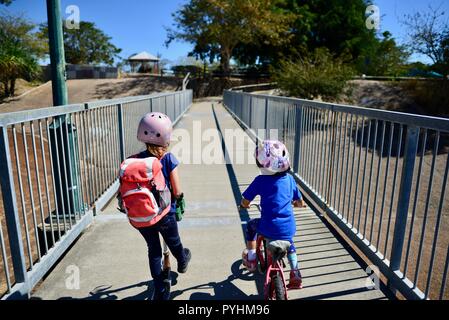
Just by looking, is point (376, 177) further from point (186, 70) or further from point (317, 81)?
point (186, 70)

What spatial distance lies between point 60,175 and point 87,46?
241ft

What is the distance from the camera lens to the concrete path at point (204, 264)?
9.63 ft

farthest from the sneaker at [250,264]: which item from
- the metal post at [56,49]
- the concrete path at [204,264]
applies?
the metal post at [56,49]

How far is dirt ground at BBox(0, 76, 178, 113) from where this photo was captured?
30391 millimetres

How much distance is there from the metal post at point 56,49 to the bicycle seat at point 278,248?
3.07m

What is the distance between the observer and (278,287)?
2.50 meters

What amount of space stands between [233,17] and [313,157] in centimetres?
3506

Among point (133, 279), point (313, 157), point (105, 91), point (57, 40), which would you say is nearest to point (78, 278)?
point (133, 279)

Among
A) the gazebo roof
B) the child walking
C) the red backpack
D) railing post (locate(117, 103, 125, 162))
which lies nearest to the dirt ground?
the gazebo roof

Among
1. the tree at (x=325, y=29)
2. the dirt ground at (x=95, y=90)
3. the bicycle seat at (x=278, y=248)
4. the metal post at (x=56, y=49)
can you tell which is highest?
the tree at (x=325, y=29)

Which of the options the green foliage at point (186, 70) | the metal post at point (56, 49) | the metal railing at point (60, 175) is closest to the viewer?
the metal railing at point (60, 175)

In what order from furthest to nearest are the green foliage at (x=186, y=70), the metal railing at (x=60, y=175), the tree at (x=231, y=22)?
the green foliage at (x=186, y=70)
the tree at (x=231, y=22)
the metal railing at (x=60, y=175)

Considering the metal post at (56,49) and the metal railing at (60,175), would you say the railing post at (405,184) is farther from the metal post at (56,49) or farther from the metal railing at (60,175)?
the metal post at (56,49)

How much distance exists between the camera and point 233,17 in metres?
37.0
